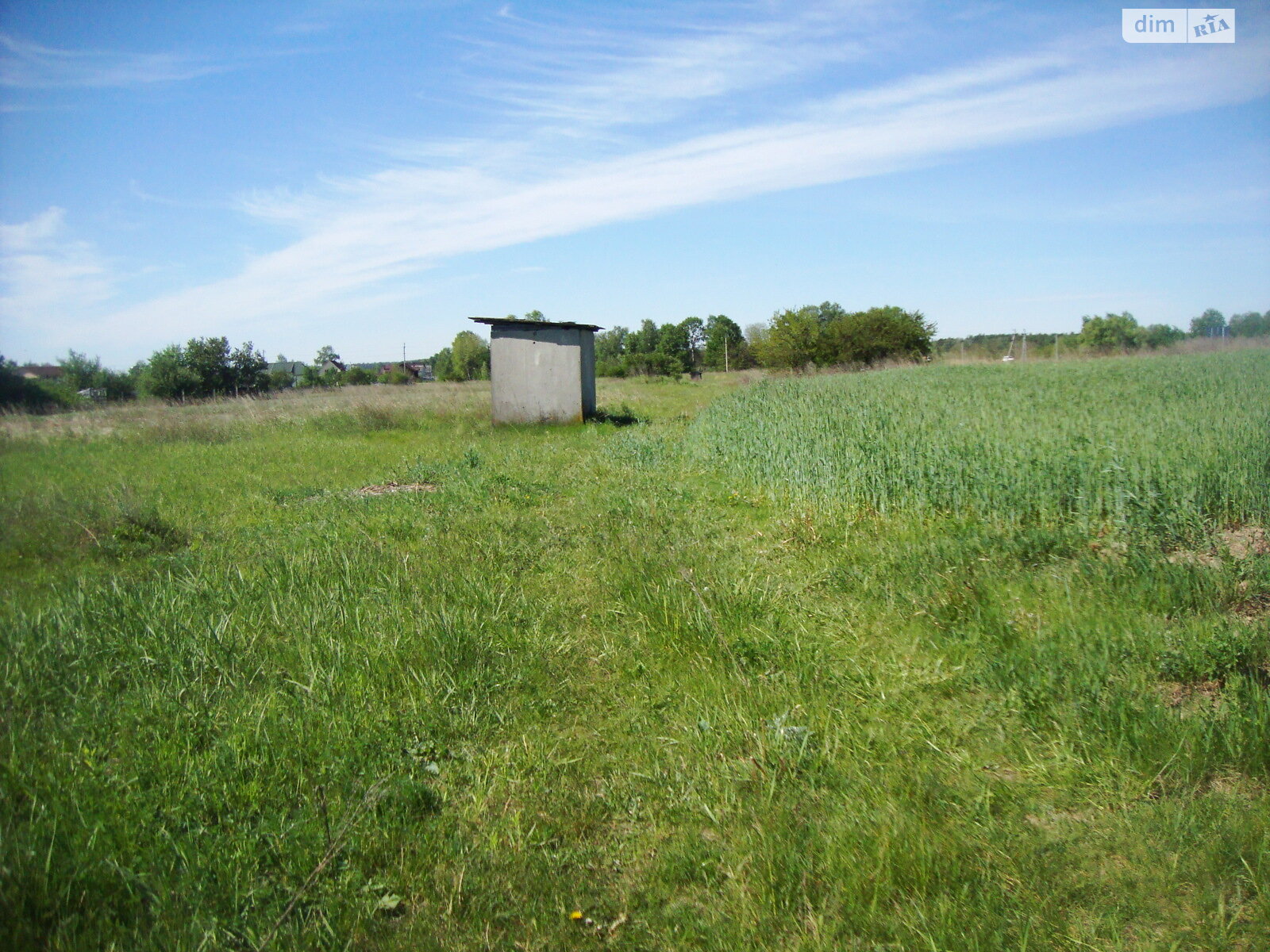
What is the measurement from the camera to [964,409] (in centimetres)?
1283

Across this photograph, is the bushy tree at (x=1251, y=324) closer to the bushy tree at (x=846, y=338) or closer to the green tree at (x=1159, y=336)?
the green tree at (x=1159, y=336)

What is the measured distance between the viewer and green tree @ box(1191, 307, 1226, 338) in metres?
14.8

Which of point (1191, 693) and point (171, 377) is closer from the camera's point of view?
point (1191, 693)

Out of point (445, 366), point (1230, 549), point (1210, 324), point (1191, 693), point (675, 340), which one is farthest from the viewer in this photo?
point (675, 340)

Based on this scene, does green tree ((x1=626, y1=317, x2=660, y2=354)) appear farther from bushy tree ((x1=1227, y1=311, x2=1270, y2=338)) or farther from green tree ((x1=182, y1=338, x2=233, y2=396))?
bushy tree ((x1=1227, y1=311, x2=1270, y2=338))

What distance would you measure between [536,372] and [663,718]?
52.8 feet

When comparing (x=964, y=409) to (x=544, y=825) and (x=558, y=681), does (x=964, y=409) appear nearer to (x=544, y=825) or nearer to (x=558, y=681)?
(x=558, y=681)

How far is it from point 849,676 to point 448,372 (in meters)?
76.9

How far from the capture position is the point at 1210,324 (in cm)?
1577

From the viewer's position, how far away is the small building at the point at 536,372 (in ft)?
63.4

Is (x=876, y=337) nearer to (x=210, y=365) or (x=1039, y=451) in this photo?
(x=210, y=365)

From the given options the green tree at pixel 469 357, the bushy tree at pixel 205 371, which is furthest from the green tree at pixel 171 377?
the green tree at pixel 469 357

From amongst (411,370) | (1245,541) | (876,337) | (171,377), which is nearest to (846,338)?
(876,337)

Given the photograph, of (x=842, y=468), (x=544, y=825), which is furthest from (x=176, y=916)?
(x=842, y=468)
